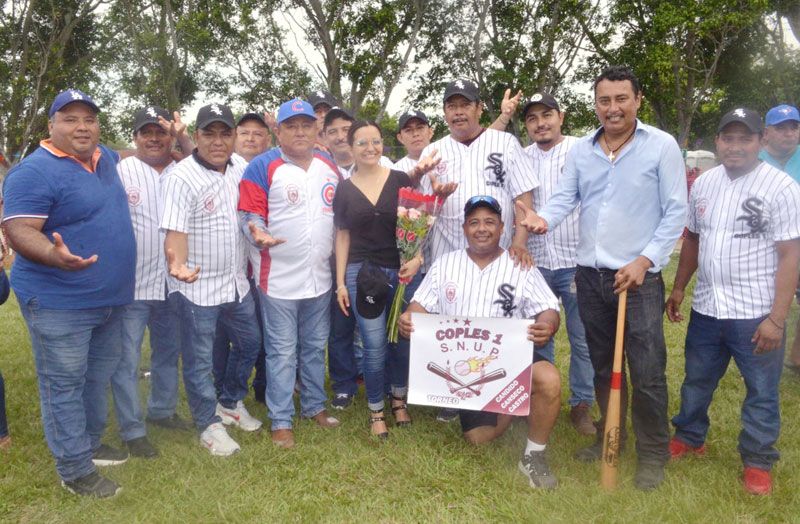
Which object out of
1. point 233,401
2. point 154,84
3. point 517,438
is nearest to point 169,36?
point 154,84

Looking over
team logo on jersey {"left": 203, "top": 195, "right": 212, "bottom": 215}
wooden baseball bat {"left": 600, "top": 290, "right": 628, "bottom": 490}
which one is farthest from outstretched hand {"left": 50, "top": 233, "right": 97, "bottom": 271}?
wooden baseball bat {"left": 600, "top": 290, "right": 628, "bottom": 490}

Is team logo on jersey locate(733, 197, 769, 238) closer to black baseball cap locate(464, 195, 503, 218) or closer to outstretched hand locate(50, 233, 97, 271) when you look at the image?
black baseball cap locate(464, 195, 503, 218)

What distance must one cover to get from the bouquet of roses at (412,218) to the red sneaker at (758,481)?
248 cm

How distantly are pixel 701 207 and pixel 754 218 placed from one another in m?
0.34

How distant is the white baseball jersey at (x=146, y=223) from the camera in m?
4.12

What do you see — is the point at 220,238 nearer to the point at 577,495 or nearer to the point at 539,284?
the point at 539,284

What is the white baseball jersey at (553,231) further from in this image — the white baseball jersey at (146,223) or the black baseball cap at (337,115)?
the white baseball jersey at (146,223)

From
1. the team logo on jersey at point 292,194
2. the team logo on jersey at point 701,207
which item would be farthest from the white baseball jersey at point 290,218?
the team logo on jersey at point 701,207

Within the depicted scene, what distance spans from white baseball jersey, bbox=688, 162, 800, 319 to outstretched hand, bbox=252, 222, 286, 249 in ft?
9.08

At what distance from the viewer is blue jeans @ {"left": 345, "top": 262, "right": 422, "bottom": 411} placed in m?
4.41

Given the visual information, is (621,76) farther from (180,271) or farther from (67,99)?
(67,99)

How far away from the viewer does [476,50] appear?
2109cm

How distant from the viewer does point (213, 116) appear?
4047mm

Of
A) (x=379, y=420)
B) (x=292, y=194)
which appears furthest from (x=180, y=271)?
(x=379, y=420)
